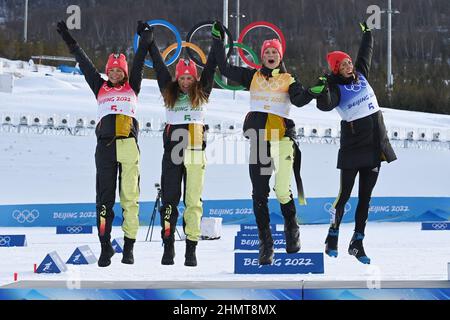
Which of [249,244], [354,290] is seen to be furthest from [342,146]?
[249,244]

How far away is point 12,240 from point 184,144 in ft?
27.2

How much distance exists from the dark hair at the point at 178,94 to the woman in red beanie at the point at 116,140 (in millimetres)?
292

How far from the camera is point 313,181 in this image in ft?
80.5

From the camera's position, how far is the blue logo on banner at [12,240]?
583 inches

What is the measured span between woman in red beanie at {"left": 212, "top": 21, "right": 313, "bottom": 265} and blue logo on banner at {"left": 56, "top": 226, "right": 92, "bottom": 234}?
1051 centimetres

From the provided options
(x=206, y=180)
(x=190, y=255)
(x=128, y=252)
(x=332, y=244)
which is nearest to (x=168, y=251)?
(x=190, y=255)

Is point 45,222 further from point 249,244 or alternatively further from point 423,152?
point 423,152

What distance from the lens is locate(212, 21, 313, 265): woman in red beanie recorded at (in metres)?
7.44

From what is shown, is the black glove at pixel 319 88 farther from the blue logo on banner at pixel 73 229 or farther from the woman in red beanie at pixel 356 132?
the blue logo on banner at pixel 73 229

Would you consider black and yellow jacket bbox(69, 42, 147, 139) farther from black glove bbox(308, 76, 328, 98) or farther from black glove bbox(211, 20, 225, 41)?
black glove bbox(308, 76, 328, 98)

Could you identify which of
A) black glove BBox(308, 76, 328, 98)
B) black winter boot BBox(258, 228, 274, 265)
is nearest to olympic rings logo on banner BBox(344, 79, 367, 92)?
black glove BBox(308, 76, 328, 98)

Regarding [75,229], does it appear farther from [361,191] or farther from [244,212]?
[361,191]

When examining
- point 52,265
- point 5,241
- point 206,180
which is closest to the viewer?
point 52,265

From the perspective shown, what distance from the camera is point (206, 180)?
79.6 feet
